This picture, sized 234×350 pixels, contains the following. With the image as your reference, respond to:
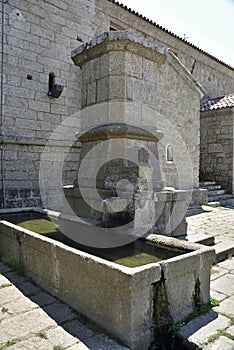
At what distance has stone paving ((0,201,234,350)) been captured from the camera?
5.57 feet

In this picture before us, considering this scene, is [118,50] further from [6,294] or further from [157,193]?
[6,294]

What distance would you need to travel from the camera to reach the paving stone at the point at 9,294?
2300 millimetres

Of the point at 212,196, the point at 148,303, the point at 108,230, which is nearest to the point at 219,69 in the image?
the point at 212,196

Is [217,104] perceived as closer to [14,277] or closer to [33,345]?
[14,277]

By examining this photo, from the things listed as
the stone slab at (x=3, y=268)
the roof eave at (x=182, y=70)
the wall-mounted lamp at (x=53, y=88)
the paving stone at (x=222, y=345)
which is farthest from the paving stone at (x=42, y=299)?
the roof eave at (x=182, y=70)

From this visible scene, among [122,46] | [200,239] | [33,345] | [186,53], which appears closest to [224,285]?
[200,239]

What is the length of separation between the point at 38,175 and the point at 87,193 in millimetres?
3159

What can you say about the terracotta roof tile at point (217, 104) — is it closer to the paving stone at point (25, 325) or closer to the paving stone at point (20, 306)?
the paving stone at point (20, 306)

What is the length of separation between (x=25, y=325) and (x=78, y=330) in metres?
0.38

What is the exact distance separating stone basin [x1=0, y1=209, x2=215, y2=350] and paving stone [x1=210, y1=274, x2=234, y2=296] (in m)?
0.35

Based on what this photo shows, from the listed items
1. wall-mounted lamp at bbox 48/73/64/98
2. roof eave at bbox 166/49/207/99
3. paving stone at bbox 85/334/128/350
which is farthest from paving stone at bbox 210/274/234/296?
roof eave at bbox 166/49/207/99

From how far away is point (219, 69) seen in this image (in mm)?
13047

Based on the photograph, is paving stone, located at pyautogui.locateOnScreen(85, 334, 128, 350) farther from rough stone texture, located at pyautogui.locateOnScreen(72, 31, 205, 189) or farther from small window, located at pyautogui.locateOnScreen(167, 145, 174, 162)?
small window, located at pyautogui.locateOnScreen(167, 145, 174, 162)

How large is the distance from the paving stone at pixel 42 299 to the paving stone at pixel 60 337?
408 millimetres
